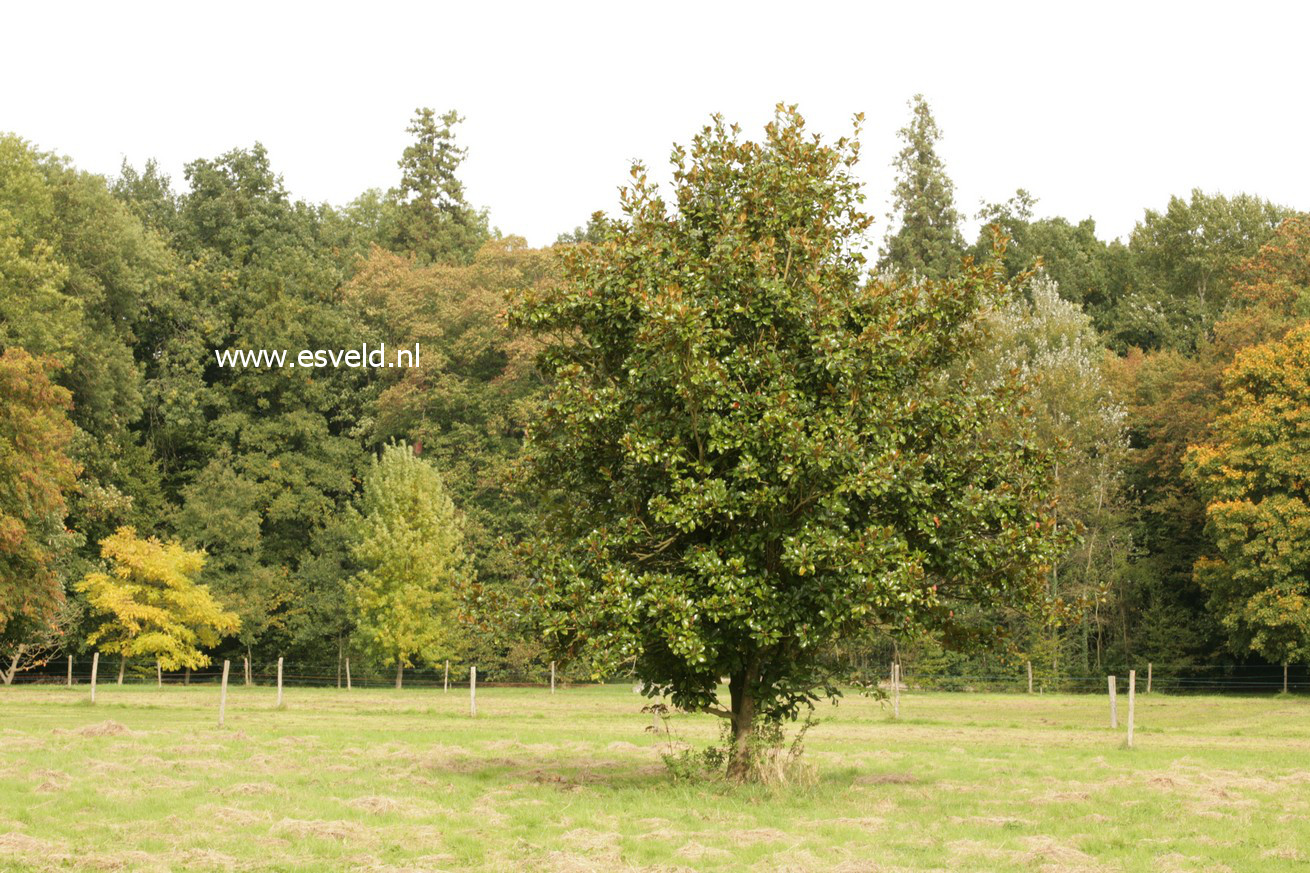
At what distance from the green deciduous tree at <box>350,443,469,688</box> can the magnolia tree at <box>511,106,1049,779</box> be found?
35.0 m

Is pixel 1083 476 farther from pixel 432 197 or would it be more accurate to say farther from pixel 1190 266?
pixel 432 197

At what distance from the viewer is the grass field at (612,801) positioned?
47.0 feet

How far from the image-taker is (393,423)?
66.8 metres

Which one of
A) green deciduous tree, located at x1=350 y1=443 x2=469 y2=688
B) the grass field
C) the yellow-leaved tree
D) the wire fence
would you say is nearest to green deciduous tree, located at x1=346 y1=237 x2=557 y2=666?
green deciduous tree, located at x1=350 y1=443 x2=469 y2=688

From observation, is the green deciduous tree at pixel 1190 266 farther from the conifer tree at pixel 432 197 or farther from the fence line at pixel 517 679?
the conifer tree at pixel 432 197

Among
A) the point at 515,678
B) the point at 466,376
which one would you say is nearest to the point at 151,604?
the point at 515,678

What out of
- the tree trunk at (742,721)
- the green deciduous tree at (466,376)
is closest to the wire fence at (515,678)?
the green deciduous tree at (466,376)

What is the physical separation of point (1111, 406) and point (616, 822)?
154ft

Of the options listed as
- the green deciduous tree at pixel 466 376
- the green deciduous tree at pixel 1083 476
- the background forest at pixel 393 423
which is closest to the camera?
the background forest at pixel 393 423

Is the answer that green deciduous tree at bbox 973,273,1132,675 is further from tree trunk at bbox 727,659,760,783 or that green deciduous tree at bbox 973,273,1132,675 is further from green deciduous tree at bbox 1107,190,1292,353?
tree trunk at bbox 727,659,760,783

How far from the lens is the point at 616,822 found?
16531 millimetres

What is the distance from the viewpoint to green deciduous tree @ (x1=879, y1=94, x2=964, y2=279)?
7946cm

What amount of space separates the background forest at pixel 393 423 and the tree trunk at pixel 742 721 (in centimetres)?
2617

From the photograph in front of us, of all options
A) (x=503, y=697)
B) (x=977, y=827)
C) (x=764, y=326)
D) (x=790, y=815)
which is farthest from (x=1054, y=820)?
(x=503, y=697)
